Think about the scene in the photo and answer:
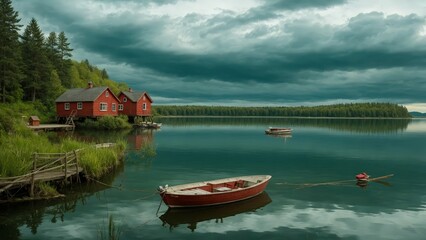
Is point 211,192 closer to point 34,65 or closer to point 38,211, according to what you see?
point 38,211

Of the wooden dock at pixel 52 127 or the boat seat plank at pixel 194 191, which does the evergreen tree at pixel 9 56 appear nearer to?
the wooden dock at pixel 52 127

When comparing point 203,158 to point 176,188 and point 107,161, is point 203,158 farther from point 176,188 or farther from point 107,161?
point 176,188

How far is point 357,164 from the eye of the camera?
34.9 meters

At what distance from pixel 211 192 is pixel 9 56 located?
53620mm

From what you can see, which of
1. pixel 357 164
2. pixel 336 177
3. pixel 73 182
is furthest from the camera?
pixel 357 164

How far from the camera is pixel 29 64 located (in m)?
67.4

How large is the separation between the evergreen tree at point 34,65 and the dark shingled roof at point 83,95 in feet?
15.8

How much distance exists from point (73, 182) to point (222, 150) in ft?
76.9

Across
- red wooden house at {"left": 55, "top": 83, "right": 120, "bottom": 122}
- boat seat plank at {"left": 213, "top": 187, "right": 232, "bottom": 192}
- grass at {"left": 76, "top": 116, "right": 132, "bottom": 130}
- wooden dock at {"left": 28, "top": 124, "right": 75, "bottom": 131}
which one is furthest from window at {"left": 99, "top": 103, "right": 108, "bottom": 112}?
boat seat plank at {"left": 213, "top": 187, "right": 232, "bottom": 192}

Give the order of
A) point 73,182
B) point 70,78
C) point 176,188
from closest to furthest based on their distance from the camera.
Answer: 1. point 176,188
2. point 73,182
3. point 70,78

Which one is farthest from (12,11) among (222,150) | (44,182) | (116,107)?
(44,182)

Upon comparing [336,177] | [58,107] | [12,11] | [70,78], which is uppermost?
[12,11]

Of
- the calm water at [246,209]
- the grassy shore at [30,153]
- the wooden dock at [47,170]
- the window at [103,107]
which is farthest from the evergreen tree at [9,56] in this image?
the wooden dock at [47,170]

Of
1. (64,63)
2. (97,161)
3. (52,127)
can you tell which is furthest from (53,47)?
(97,161)
